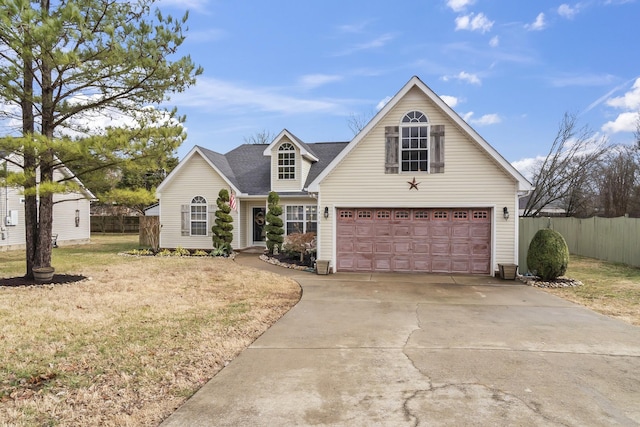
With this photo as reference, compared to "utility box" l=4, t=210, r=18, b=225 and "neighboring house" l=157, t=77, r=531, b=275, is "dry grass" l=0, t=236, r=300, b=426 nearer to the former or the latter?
"neighboring house" l=157, t=77, r=531, b=275

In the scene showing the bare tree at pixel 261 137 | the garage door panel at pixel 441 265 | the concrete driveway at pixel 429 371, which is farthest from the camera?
the bare tree at pixel 261 137

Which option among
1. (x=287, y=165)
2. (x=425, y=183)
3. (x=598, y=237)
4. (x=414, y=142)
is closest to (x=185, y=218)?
(x=287, y=165)

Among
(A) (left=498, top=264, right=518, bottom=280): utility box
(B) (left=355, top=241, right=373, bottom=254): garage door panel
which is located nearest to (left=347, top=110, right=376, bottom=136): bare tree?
(B) (left=355, top=241, right=373, bottom=254): garage door panel

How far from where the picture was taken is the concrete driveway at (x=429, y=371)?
380 centimetres

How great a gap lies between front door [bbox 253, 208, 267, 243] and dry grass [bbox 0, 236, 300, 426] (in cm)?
845

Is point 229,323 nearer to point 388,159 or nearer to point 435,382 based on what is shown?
point 435,382

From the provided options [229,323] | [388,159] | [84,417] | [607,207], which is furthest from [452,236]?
[607,207]

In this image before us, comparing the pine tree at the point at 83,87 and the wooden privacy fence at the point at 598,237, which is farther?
the wooden privacy fence at the point at 598,237

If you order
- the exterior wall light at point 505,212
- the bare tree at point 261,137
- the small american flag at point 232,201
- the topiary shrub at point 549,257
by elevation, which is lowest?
the topiary shrub at point 549,257

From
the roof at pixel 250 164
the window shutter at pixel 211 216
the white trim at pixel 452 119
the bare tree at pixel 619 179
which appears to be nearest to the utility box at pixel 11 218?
the roof at pixel 250 164

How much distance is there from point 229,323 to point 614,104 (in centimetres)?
2702

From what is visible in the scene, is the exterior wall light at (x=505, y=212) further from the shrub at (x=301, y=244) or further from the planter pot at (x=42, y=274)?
the planter pot at (x=42, y=274)

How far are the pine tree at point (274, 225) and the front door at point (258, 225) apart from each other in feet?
8.63

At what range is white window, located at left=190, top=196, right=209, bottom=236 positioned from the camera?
64.3 ft
